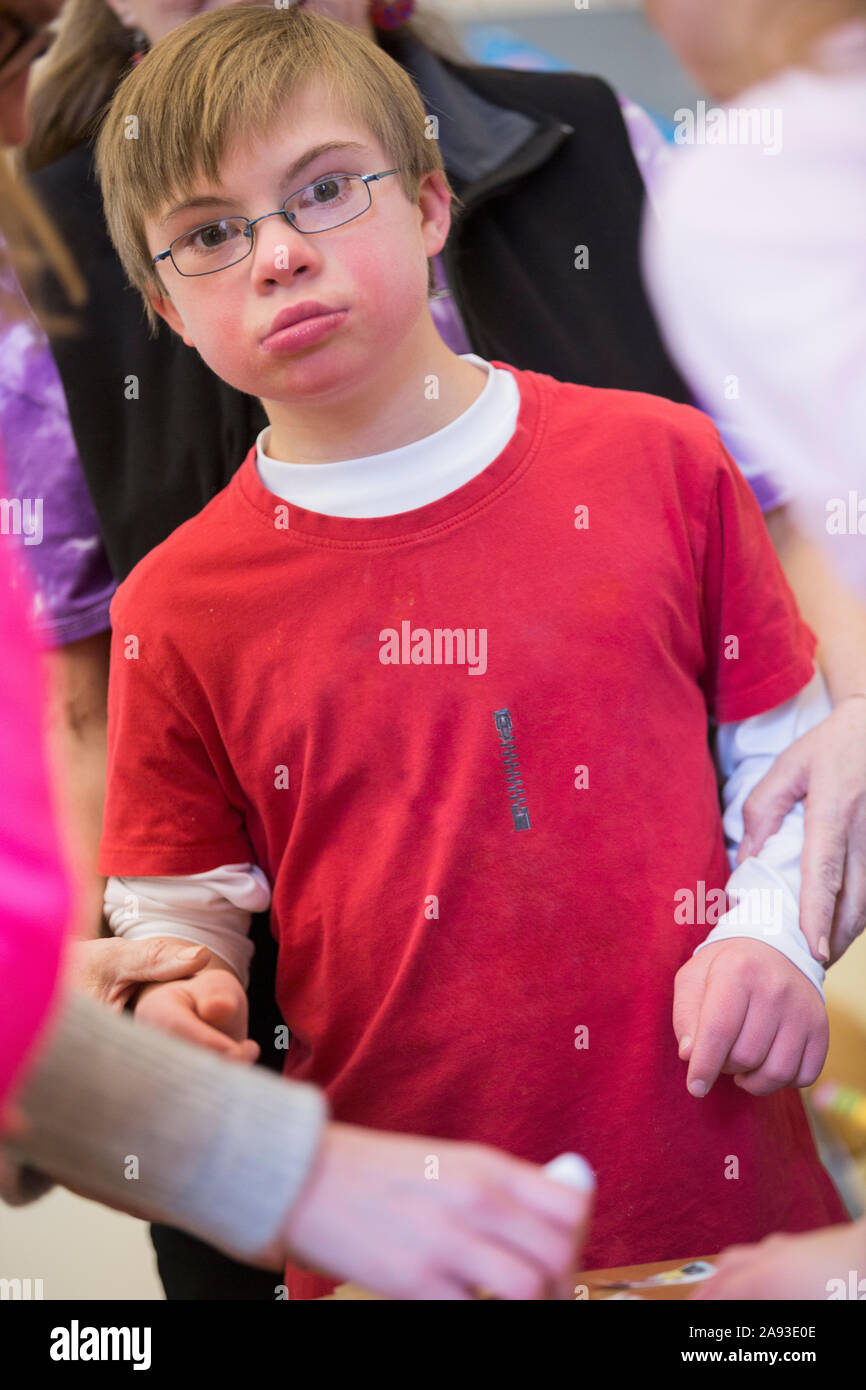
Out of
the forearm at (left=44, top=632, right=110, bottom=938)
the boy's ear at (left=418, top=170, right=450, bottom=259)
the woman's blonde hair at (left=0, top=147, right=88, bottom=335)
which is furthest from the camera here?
the forearm at (left=44, top=632, right=110, bottom=938)

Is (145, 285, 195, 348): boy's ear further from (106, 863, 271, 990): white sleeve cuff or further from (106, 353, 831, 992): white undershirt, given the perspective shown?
(106, 863, 271, 990): white sleeve cuff

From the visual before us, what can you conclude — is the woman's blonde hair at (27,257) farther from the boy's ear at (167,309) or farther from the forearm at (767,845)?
the forearm at (767,845)

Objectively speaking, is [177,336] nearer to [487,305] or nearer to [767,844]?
[487,305]

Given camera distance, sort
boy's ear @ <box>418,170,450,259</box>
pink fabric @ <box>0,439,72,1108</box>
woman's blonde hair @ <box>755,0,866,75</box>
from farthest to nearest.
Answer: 1. boy's ear @ <box>418,170,450,259</box>
2. woman's blonde hair @ <box>755,0,866,75</box>
3. pink fabric @ <box>0,439,72,1108</box>

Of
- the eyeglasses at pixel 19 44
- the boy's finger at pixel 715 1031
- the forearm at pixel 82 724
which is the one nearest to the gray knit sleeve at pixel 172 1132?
the boy's finger at pixel 715 1031

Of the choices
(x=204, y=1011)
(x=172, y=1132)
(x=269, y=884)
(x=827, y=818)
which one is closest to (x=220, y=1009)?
(x=204, y=1011)

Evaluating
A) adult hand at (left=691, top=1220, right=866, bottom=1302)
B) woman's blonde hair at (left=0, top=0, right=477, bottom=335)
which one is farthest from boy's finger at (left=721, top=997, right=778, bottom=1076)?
woman's blonde hair at (left=0, top=0, right=477, bottom=335)

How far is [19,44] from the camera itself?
0.87 m

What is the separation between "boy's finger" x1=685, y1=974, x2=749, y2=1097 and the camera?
68 centimetres

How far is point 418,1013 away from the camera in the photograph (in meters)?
0.73

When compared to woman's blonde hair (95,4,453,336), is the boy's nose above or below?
below

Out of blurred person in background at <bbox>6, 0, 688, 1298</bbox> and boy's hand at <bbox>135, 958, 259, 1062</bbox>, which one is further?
blurred person in background at <bbox>6, 0, 688, 1298</bbox>
